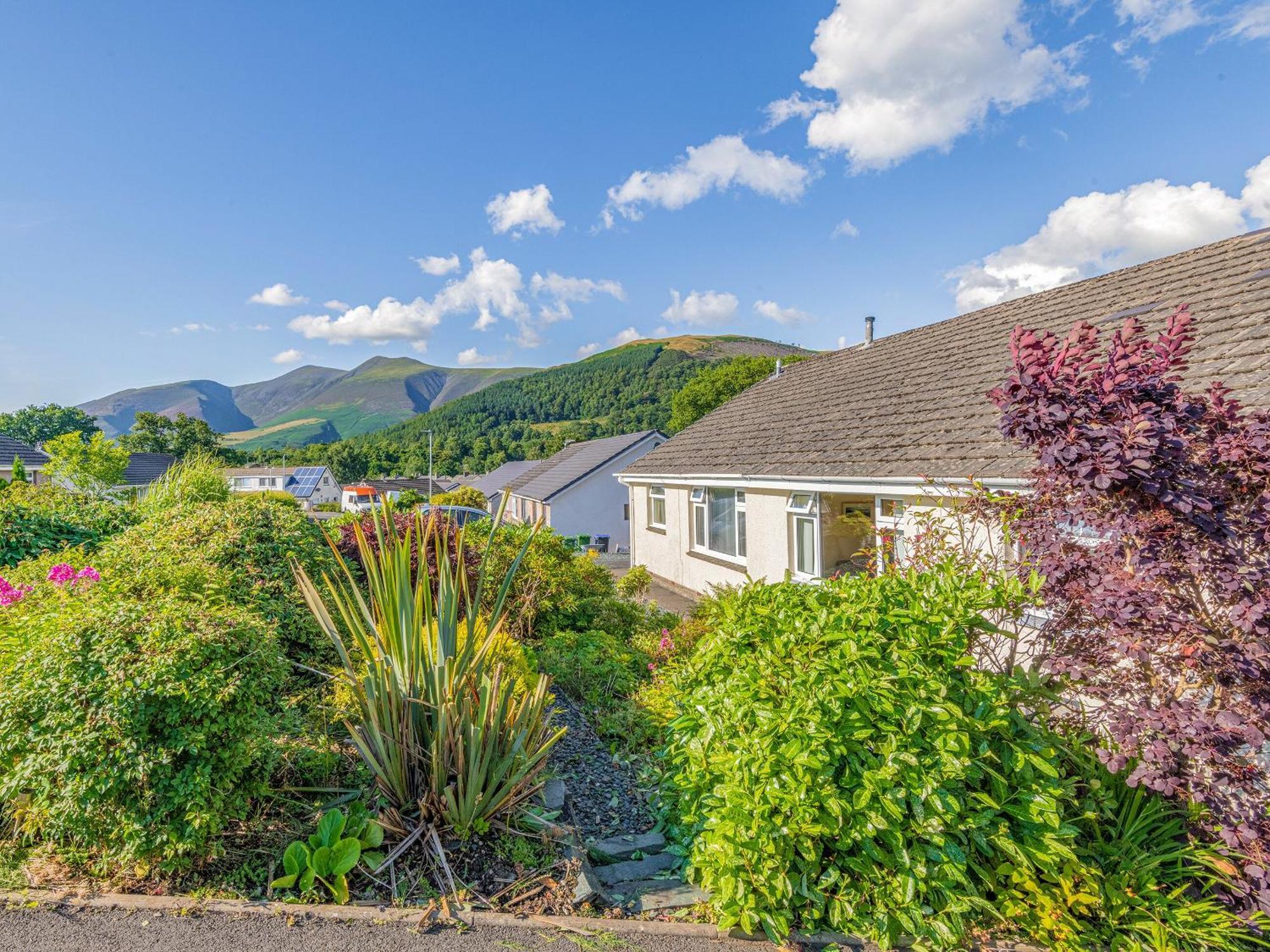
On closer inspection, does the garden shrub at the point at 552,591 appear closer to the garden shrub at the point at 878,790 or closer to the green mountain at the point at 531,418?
the garden shrub at the point at 878,790

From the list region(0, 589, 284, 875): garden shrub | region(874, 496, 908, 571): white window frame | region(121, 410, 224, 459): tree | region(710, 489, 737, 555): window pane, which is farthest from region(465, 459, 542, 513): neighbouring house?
region(121, 410, 224, 459): tree

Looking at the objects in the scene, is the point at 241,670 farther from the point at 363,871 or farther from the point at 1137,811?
the point at 1137,811

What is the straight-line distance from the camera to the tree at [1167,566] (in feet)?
8.76

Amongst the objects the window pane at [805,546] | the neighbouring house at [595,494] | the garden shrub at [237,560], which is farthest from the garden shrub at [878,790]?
the neighbouring house at [595,494]

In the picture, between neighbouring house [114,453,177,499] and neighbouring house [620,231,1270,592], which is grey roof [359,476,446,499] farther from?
neighbouring house [620,231,1270,592]

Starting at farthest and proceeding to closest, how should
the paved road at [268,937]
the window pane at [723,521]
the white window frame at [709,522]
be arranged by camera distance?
the window pane at [723,521]
the white window frame at [709,522]
the paved road at [268,937]

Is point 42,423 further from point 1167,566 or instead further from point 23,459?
point 1167,566

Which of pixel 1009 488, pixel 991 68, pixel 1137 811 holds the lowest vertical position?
pixel 1137 811

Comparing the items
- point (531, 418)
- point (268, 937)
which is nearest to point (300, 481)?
point (531, 418)

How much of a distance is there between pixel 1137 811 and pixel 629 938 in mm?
2824

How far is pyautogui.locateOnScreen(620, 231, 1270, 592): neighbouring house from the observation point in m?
6.10

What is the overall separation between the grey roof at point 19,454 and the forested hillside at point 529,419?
41.5m

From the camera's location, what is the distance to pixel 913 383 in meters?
9.52

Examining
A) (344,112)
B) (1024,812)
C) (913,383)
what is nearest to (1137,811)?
(1024,812)
